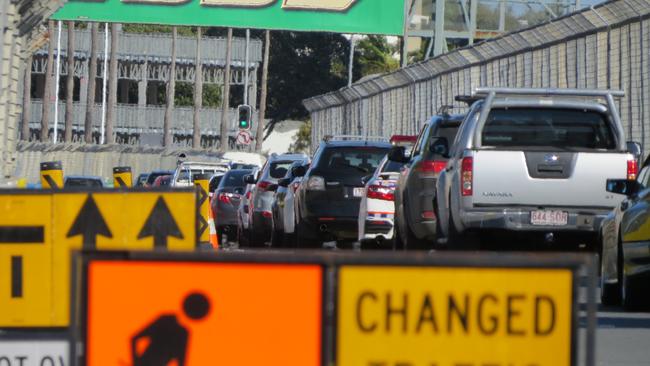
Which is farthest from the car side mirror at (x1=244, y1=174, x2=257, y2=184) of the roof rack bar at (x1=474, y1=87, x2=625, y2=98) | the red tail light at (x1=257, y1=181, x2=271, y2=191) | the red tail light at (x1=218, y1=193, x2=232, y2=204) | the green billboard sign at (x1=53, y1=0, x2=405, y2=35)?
the green billboard sign at (x1=53, y1=0, x2=405, y2=35)

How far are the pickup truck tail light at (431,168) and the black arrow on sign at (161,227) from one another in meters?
10.0

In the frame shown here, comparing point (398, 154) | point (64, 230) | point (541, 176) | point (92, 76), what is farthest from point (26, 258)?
point (92, 76)

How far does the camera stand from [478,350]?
5633 mm

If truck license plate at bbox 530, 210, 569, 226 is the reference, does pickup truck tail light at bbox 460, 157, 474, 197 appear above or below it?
above

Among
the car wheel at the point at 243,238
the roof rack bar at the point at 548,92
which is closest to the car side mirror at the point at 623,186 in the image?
the roof rack bar at the point at 548,92

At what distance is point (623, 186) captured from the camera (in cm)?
1518

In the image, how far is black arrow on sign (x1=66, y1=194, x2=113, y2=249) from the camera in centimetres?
909

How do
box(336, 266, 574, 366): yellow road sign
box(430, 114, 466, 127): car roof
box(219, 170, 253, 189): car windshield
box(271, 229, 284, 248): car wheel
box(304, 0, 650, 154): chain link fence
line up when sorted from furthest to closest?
box(219, 170, 253, 189): car windshield, box(271, 229, 284, 248): car wheel, box(304, 0, 650, 154): chain link fence, box(430, 114, 466, 127): car roof, box(336, 266, 574, 366): yellow road sign

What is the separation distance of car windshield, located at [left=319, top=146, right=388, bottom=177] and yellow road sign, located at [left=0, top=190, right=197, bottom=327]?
14.2 meters

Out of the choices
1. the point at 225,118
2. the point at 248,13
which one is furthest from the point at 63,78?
the point at 248,13

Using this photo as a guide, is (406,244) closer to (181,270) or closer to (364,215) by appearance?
(364,215)

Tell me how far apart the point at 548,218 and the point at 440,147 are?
212cm

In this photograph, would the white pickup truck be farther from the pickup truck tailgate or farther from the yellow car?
the yellow car

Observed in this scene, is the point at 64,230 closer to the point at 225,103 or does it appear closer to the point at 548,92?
the point at 548,92
